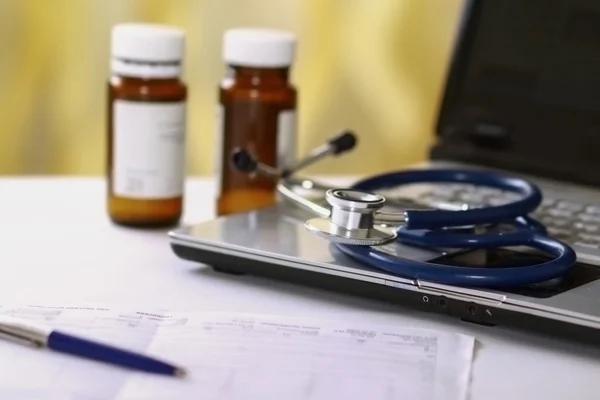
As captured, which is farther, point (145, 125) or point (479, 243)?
point (145, 125)

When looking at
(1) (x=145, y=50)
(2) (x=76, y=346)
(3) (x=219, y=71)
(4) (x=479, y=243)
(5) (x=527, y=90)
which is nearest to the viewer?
(2) (x=76, y=346)

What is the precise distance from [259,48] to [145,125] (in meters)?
0.10

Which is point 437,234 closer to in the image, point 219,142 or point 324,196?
point 324,196

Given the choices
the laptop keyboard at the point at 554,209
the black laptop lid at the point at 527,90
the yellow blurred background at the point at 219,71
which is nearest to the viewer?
the laptop keyboard at the point at 554,209

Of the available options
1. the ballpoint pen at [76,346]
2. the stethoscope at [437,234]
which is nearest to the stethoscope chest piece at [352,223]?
the stethoscope at [437,234]

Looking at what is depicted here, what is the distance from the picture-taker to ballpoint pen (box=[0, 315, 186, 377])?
45cm

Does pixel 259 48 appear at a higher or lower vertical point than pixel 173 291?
higher

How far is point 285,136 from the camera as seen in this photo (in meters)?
0.75

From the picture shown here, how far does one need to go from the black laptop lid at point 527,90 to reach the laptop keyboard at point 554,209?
8 centimetres

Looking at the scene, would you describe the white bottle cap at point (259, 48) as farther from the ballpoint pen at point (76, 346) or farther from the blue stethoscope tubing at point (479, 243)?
the ballpoint pen at point (76, 346)

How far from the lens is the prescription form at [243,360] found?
44 cm

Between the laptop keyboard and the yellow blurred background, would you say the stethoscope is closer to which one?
the laptop keyboard

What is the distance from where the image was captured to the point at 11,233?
2.30ft

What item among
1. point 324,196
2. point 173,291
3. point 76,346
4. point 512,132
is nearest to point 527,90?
point 512,132
